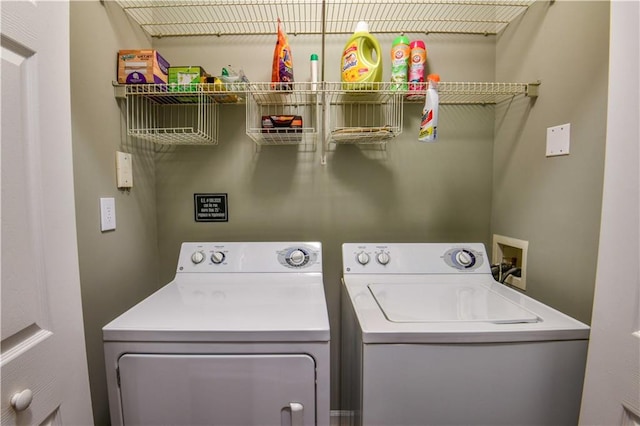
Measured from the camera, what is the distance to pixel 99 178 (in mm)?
1177

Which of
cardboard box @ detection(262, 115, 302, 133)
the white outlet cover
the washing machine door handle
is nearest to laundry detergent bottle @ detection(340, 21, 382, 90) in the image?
cardboard box @ detection(262, 115, 302, 133)

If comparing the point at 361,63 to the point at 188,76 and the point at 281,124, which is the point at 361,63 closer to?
the point at 281,124

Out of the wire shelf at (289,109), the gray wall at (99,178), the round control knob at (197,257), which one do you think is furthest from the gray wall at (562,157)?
the gray wall at (99,178)

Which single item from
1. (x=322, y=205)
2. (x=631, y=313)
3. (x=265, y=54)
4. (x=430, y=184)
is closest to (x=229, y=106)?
(x=265, y=54)

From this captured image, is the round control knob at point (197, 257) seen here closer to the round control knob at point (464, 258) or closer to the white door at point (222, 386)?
the white door at point (222, 386)

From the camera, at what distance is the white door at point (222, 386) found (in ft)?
2.74

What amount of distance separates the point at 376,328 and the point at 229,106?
1.42 metres

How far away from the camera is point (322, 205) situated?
1.65 m

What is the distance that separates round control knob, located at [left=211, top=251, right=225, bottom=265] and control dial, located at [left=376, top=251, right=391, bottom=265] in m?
0.82

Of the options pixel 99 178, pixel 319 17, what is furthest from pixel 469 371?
pixel 319 17

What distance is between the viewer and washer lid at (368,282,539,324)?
916 mm

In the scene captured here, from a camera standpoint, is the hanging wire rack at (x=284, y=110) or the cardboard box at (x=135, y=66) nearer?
the cardboard box at (x=135, y=66)

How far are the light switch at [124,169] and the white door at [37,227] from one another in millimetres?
695

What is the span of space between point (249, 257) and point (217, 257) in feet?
0.55
